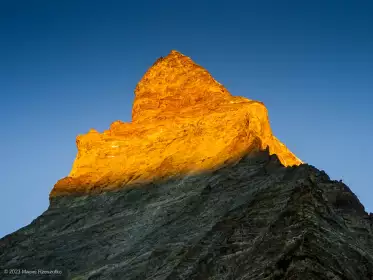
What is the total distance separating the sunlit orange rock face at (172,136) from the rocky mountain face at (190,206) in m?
0.14

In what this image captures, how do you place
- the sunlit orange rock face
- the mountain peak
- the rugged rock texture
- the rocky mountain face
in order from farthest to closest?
the mountain peak < the sunlit orange rock face < the rocky mountain face < the rugged rock texture

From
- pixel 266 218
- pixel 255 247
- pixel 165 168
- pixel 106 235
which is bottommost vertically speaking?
pixel 255 247

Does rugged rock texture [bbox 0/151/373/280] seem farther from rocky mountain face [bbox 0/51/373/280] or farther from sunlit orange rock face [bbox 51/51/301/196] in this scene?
sunlit orange rock face [bbox 51/51/301/196]

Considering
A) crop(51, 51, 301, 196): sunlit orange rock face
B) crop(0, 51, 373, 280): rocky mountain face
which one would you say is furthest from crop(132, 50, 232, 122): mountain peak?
crop(0, 51, 373, 280): rocky mountain face

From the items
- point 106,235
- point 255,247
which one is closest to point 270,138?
point 106,235

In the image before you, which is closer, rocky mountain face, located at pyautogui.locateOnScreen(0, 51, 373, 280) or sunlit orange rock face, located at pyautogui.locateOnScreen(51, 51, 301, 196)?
rocky mountain face, located at pyautogui.locateOnScreen(0, 51, 373, 280)

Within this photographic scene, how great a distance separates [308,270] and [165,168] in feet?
99.1

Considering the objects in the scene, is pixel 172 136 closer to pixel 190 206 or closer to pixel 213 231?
pixel 190 206

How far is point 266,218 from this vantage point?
26.6m

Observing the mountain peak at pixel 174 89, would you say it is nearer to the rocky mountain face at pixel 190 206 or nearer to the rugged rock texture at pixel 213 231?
the rocky mountain face at pixel 190 206

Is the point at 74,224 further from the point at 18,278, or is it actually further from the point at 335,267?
the point at 335,267

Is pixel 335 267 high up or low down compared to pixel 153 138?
down

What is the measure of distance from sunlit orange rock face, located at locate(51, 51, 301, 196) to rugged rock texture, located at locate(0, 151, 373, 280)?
224cm

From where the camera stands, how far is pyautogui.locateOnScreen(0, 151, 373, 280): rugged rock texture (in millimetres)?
20625
